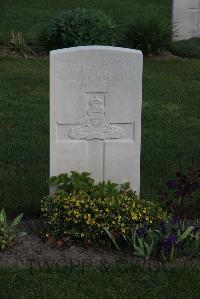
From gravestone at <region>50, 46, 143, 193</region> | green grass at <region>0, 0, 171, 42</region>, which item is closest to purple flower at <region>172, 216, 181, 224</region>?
gravestone at <region>50, 46, 143, 193</region>

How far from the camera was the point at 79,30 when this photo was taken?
581 inches

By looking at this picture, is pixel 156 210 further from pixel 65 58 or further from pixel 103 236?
pixel 65 58

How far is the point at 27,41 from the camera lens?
15.8 m

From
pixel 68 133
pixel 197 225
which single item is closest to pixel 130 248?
pixel 197 225

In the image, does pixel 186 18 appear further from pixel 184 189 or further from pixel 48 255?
pixel 48 255

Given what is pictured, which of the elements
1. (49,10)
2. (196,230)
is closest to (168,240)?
(196,230)

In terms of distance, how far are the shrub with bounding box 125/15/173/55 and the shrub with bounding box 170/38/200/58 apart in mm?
222

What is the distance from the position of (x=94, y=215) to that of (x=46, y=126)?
414 cm

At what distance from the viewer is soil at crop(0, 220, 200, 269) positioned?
21.0 ft

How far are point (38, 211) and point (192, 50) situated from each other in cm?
867

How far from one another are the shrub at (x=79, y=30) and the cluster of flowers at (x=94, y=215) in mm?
8315

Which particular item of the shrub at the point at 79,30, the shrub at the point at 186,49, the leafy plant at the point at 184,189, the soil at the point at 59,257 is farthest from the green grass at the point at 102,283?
the shrub at the point at 186,49

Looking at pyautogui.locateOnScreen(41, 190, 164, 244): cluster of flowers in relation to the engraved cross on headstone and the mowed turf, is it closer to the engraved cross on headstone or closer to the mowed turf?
the engraved cross on headstone

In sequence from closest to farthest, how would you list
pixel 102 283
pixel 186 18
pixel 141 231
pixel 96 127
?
pixel 102 283
pixel 141 231
pixel 96 127
pixel 186 18
